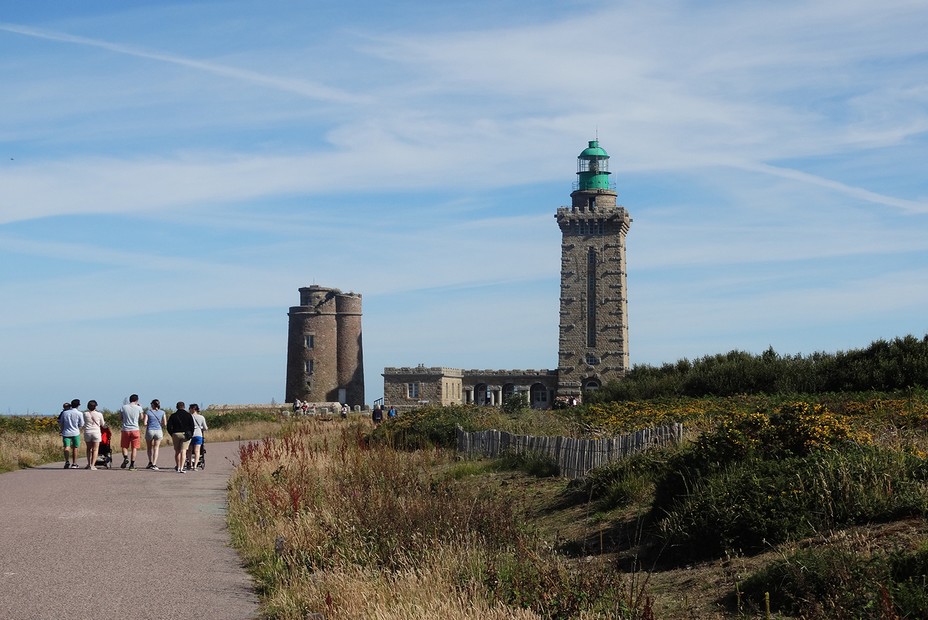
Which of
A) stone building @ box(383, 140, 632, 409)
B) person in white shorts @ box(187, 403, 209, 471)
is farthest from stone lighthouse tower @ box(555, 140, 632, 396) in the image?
person in white shorts @ box(187, 403, 209, 471)

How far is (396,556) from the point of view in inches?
342

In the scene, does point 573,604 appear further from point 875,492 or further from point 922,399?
point 922,399

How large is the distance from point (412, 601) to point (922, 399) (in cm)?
1501

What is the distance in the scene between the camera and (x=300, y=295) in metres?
80.1

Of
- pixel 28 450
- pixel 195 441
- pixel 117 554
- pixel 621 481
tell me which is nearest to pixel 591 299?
pixel 28 450

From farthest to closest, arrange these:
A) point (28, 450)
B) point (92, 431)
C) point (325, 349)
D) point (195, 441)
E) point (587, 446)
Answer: point (325, 349), point (28, 450), point (195, 441), point (92, 431), point (587, 446)

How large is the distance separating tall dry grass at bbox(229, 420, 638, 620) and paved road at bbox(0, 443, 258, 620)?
425 millimetres

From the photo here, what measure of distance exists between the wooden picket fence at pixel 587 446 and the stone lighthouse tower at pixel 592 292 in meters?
53.2

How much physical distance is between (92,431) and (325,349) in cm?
5696

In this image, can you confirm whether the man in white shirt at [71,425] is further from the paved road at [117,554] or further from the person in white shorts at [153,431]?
the paved road at [117,554]

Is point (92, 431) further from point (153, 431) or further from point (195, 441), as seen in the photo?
point (195, 441)

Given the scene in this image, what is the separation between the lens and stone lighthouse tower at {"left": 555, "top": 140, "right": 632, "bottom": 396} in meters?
71.6

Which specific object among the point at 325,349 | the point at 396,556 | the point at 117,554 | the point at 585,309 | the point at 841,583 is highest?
the point at 585,309

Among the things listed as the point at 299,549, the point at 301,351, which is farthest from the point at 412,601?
the point at 301,351
